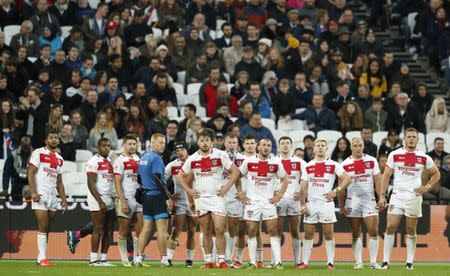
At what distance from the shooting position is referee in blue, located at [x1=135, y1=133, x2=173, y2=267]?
74.6 feet

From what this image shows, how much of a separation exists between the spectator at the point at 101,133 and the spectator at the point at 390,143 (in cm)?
580

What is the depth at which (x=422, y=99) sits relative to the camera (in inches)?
1254

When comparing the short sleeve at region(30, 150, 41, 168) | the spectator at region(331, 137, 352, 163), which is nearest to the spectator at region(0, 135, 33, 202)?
the short sleeve at region(30, 150, 41, 168)

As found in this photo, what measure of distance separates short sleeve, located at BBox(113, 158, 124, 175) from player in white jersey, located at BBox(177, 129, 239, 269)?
1.29 meters

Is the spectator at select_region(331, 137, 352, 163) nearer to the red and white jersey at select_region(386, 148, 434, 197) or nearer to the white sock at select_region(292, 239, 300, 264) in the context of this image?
the red and white jersey at select_region(386, 148, 434, 197)

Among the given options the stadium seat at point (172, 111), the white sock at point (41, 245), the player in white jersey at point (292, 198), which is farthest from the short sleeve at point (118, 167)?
the stadium seat at point (172, 111)

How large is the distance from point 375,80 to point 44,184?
11670 mm

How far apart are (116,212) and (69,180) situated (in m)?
3.70

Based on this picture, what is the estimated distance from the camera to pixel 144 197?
2295cm

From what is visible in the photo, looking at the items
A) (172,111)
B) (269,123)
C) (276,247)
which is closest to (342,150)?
(269,123)

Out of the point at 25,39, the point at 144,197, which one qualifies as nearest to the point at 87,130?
the point at 25,39

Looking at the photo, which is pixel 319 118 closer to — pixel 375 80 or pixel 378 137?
pixel 378 137

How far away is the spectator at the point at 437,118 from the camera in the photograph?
102 ft

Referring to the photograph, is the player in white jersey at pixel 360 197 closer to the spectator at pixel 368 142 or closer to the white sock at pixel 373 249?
the white sock at pixel 373 249
